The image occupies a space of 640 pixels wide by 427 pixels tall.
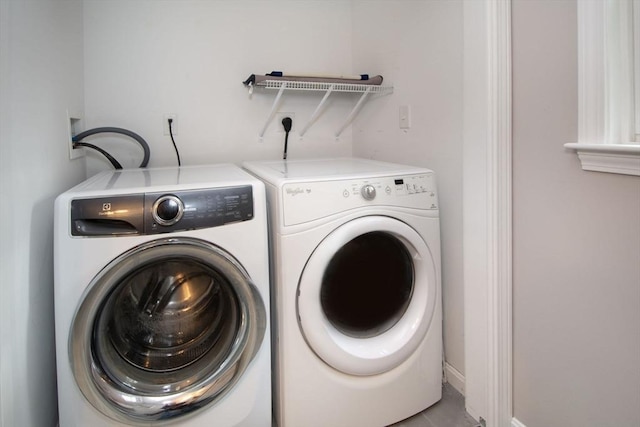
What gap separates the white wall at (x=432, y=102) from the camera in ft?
4.83

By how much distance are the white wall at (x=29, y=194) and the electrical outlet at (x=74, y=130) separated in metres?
0.08

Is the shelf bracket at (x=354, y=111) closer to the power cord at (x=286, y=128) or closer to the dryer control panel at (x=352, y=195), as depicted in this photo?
the power cord at (x=286, y=128)

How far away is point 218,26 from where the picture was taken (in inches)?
77.4

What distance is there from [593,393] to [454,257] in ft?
2.04

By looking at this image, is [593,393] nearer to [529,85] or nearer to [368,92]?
[529,85]

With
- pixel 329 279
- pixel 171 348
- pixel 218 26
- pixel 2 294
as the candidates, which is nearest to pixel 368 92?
pixel 218 26

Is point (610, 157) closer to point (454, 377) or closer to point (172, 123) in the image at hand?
point (454, 377)

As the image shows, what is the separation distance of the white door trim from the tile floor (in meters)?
0.05

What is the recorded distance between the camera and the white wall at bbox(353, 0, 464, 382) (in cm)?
147

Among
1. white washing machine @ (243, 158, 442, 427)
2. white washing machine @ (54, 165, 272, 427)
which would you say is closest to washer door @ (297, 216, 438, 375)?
white washing machine @ (243, 158, 442, 427)

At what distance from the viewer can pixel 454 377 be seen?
5.13 ft

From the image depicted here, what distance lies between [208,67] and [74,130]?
0.72 metres

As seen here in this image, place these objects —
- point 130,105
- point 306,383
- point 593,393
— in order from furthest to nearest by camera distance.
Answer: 1. point 130,105
2. point 306,383
3. point 593,393

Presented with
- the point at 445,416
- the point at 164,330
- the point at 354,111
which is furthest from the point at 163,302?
the point at 354,111
